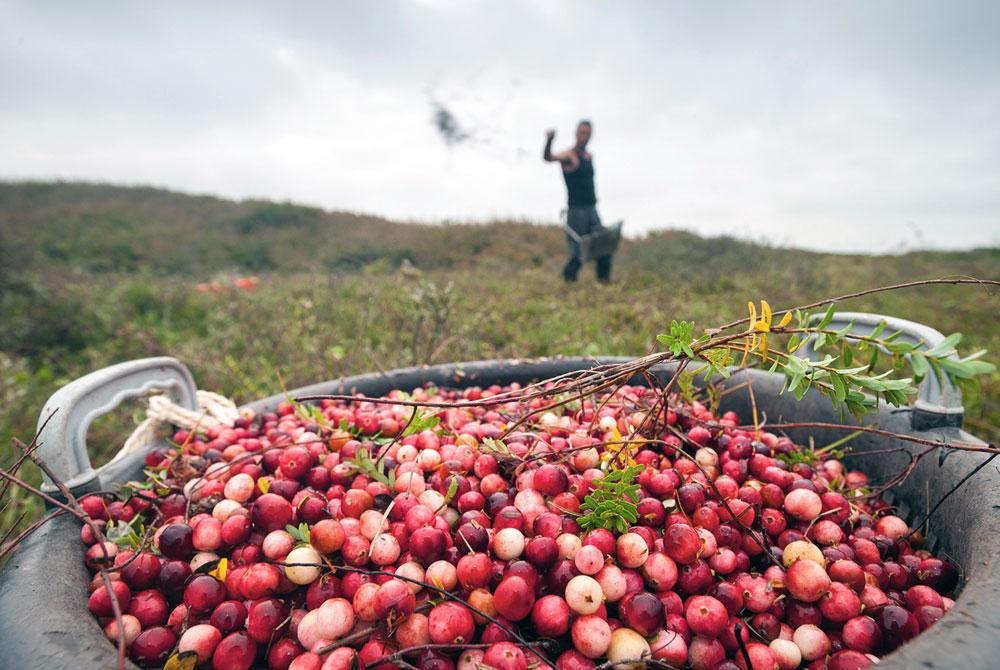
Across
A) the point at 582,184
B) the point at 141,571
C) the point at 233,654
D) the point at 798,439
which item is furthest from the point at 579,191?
the point at 233,654

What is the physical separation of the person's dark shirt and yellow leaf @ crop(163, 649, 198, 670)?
31.6 ft

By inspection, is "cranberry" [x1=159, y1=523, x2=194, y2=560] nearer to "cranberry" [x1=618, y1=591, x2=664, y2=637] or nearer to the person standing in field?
"cranberry" [x1=618, y1=591, x2=664, y2=637]

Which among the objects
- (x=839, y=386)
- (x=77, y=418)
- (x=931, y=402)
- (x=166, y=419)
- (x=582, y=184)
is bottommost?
(x=166, y=419)

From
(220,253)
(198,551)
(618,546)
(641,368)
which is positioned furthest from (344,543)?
(220,253)

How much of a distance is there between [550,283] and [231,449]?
8.83 metres

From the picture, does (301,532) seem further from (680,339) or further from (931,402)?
(931,402)

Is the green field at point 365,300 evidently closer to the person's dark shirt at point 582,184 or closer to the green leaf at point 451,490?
the green leaf at point 451,490

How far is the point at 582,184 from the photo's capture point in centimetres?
992

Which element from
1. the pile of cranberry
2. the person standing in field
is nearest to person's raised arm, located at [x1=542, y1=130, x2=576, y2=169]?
the person standing in field

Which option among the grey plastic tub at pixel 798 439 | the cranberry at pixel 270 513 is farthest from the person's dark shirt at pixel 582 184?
the cranberry at pixel 270 513

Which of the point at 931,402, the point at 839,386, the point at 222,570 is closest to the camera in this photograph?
the point at 839,386

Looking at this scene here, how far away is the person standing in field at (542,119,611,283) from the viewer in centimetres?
951

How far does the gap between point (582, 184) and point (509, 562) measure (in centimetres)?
939

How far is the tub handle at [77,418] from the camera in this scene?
1495 millimetres
